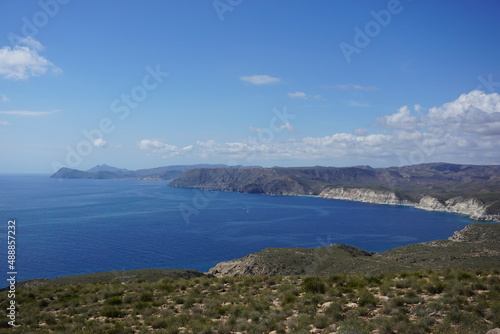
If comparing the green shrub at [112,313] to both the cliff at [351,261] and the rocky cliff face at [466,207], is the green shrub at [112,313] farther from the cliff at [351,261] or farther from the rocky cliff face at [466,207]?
the rocky cliff face at [466,207]

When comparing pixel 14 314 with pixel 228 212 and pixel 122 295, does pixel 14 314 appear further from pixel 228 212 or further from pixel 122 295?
pixel 228 212

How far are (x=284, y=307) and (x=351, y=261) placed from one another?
3546 cm

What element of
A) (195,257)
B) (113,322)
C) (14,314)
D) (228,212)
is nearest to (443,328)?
(113,322)

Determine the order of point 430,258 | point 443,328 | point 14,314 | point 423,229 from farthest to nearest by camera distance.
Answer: point 423,229
point 430,258
point 14,314
point 443,328

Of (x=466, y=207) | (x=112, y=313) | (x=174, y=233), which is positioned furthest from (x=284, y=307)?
(x=466, y=207)

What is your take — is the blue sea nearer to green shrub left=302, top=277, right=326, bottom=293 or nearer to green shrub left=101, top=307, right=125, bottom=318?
green shrub left=101, top=307, right=125, bottom=318

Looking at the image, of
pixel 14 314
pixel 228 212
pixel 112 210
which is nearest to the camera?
pixel 14 314

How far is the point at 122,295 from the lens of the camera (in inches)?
670

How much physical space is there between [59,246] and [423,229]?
422 feet

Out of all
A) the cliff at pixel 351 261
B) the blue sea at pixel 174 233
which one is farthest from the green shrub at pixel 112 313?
the blue sea at pixel 174 233

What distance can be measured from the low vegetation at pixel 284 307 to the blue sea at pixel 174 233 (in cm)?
5551

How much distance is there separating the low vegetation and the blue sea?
55.5 meters

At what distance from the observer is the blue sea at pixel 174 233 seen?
73625 mm

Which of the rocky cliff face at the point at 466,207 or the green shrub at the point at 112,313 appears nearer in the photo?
the green shrub at the point at 112,313
